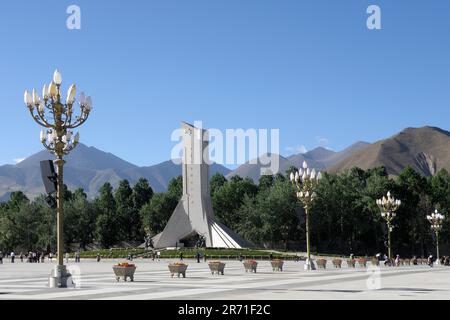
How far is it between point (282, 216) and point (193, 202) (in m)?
13.3

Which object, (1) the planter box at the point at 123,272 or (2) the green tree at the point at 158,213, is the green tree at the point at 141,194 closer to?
(2) the green tree at the point at 158,213

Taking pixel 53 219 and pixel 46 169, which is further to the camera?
pixel 53 219

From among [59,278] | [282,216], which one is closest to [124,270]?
[59,278]

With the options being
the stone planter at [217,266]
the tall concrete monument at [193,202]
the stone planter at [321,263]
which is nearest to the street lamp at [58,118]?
the stone planter at [217,266]

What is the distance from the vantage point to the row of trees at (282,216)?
86.9 metres

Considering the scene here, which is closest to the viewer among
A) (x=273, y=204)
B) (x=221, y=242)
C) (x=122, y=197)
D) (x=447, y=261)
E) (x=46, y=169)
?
(x=46, y=169)

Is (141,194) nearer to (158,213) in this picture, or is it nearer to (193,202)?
(158,213)

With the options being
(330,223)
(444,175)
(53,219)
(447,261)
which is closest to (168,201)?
(53,219)

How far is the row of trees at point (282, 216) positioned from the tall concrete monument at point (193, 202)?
354 inches

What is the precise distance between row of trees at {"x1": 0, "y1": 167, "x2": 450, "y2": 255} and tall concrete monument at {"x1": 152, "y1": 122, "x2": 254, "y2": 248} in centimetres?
899

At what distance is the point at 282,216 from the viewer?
86.5m

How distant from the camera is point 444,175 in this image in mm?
97062
